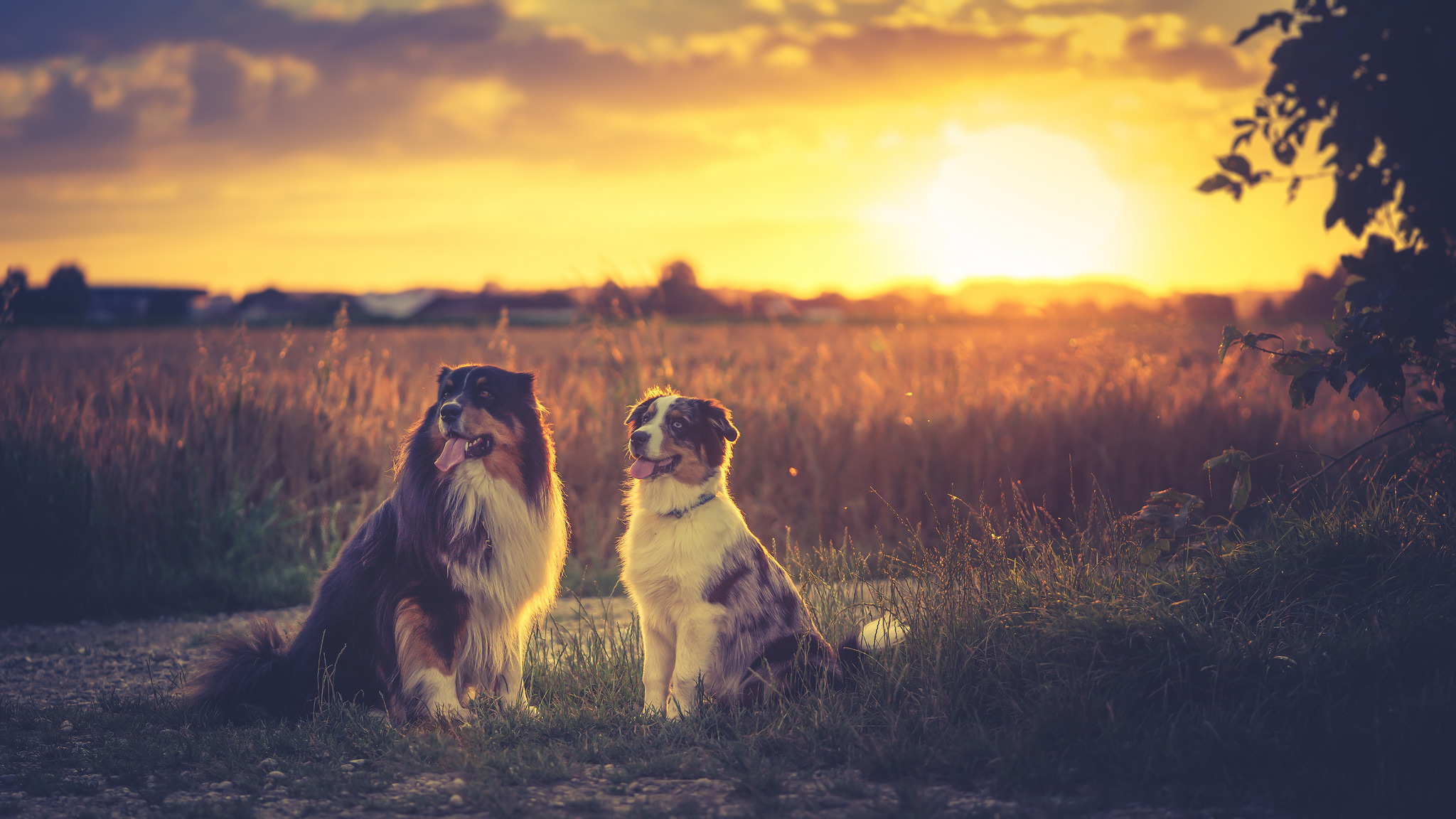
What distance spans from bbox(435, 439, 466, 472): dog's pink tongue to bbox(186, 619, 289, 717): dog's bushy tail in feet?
4.53

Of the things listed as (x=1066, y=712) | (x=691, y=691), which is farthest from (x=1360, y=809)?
(x=691, y=691)

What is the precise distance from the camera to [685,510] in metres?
4.61

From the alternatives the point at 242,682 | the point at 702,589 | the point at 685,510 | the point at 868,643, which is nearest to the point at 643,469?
the point at 685,510

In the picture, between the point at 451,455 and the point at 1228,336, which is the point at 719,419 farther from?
the point at 1228,336

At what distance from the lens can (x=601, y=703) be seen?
4.94m

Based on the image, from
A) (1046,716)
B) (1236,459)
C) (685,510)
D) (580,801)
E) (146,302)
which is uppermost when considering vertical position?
(146,302)

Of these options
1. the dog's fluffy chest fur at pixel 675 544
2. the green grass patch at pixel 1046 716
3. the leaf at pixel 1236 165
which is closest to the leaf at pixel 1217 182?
the leaf at pixel 1236 165

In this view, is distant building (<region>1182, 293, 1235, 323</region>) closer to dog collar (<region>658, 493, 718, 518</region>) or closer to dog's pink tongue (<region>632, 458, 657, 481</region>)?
dog collar (<region>658, 493, 718, 518</region>)

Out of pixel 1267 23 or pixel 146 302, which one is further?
pixel 146 302

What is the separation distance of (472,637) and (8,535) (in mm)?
5893

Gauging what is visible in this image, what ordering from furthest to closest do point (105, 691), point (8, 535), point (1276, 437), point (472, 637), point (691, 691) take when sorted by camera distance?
point (1276, 437) → point (8, 535) → point (105, 691) → point (472, 637) → point (691, 691)

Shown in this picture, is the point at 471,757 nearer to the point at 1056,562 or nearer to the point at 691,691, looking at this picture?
the point at 691,691

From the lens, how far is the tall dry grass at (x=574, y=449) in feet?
26.9

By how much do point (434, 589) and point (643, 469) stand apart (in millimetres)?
1225
